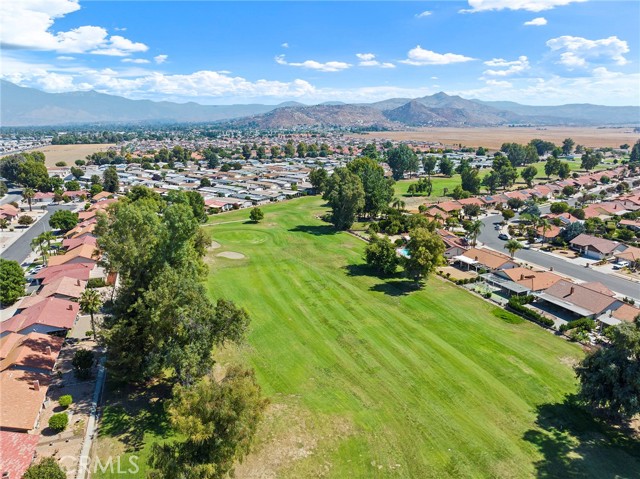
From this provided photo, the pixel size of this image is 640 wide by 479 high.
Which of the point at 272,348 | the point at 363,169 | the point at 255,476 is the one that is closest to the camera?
the point at 255,476

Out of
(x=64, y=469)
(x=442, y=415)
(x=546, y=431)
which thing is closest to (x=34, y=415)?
(x=64, y=469)

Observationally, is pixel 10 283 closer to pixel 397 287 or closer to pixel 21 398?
pixel 21 398

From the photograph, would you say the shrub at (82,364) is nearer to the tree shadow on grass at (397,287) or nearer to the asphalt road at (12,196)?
the tree shadow on grass at (397,287)

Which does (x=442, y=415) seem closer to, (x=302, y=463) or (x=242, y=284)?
(x=302, y=463)

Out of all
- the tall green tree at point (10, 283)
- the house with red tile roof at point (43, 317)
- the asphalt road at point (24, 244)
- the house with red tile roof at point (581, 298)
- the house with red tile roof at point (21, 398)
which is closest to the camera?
the house with red tile roof at point (21, 398)

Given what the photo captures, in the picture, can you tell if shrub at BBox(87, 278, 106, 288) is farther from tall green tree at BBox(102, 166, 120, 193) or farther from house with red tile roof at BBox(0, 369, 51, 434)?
tall green tree at BBox(102, 166, 120, 193)

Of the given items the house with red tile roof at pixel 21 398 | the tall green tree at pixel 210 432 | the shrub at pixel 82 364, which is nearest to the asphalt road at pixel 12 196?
the house with red tile roof at pixel 21 398
